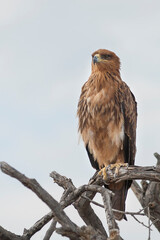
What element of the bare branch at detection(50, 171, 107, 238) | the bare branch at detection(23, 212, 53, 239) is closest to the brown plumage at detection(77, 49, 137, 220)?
the bare branch at detection(50, 171, 107, 238)

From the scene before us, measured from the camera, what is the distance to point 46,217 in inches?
215

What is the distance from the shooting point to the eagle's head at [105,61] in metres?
8.32

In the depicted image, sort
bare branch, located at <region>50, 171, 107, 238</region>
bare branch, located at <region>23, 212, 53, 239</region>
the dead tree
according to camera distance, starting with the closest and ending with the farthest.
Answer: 1. the dead tree
2. bare branch, located at <region>23, 212, 53, 239</region>
3. bare branch, located at <region>50, 171, 107, 238</region>

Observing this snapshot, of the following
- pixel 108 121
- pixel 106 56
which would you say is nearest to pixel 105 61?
pixel 106 56

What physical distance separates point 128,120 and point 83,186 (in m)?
2.89

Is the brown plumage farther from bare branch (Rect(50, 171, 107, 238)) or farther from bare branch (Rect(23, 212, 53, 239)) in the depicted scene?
bare branch (Rect(23, 212, 53, 239))

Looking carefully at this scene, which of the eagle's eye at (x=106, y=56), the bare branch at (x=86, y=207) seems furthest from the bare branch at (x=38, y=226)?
the eagle's eye at (x=106, y=56)

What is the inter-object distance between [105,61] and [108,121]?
131 cm

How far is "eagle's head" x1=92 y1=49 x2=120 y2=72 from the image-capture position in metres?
8.32

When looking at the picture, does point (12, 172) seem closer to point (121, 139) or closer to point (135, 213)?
point (135, 213)

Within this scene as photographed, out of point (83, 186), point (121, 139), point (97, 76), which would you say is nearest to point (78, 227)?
point (83, 186)

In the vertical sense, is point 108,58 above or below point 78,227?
above

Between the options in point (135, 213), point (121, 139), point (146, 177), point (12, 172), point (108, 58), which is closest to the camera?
point (12, 172)

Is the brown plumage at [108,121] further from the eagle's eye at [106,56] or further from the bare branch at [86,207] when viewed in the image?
the bare branch at [86,207]
